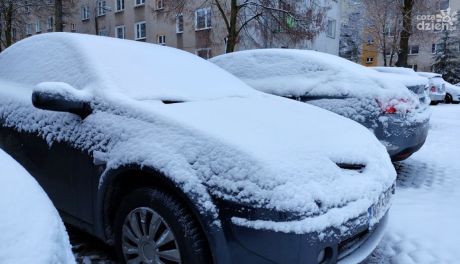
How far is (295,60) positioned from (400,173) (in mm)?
1802

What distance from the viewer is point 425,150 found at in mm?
6137

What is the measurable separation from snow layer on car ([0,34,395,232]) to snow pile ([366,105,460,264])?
675 mm

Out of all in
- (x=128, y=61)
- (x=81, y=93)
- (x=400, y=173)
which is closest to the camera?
(x=81, y=93)

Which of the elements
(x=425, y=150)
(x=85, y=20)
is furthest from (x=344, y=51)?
→ (x=425, y=150)

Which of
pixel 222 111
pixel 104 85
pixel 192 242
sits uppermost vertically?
pixel 104 85

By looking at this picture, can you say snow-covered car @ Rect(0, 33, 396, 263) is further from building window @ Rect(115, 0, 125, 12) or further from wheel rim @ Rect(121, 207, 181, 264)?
building window @ Rect(115, 0, 125, 12)

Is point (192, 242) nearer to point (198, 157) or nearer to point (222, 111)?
point (198, 157)

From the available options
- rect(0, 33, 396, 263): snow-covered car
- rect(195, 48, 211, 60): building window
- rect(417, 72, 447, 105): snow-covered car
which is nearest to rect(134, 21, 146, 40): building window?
rect(195, 48, 211, 60): building window

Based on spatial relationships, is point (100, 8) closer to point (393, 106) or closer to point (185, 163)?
point (393, 106)

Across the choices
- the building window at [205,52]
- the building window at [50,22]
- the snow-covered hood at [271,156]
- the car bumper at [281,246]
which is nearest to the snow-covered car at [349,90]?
the snow-covered hood at [271,156]

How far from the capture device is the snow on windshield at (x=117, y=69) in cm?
256

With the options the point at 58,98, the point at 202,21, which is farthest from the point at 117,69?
the point at 202,21

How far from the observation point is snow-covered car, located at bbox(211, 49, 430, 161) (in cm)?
401

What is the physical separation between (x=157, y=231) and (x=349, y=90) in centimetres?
289
